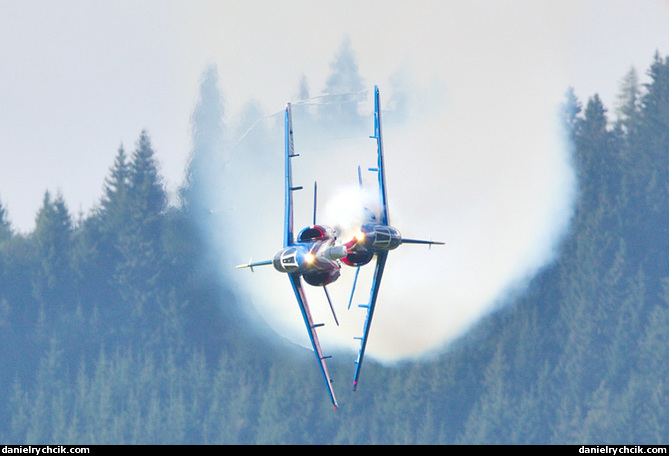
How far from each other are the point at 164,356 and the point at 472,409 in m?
17.6

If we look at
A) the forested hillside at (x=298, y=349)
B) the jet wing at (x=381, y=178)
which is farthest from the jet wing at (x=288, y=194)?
the forested hillside at (x=298, y=349)

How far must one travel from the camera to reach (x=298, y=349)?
98.8m

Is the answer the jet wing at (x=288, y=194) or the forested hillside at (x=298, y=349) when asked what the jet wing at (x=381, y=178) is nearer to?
the jet wing at (x=288, y=194)

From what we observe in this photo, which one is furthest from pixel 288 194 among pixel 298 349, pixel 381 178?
pixel 298 349

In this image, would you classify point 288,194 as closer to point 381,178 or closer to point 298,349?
point 381,178

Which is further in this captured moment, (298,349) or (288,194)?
(298,349)

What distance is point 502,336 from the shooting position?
3836 inches

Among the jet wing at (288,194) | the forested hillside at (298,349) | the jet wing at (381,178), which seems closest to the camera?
the jet wing at (288,194)

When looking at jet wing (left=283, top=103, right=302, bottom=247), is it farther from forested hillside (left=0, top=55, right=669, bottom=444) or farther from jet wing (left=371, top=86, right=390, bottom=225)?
forested hillside (left=0, top=55, right=669, bottom=444)

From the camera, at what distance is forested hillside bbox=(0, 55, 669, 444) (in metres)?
97.3

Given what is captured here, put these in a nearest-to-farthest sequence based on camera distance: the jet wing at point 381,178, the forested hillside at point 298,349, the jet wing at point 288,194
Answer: the jet wing at point 288,194 < the jet wing at point 381,178 < the forested hillside at point 298,349

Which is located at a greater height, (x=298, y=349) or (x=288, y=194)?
(x=288, y=194)

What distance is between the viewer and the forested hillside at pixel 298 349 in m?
97.3
